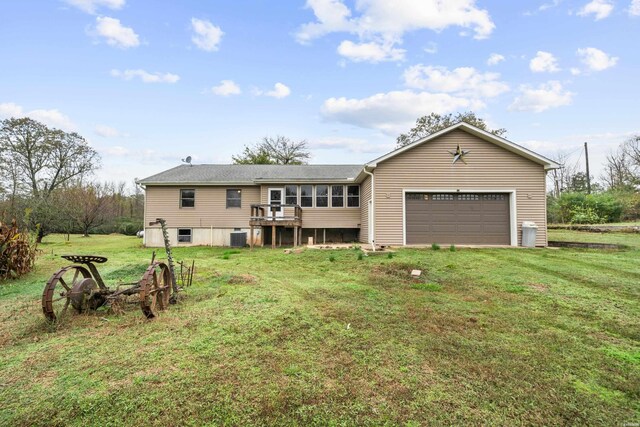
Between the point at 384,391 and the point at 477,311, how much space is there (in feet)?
9.20

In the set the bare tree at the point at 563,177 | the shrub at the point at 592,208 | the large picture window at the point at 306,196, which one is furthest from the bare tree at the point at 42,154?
the bare tree at the point at 563,177

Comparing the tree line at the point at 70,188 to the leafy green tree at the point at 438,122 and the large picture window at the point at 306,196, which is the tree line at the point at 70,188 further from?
the large picture window at the point at 306,196

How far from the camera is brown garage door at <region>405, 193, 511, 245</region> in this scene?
40.3ft

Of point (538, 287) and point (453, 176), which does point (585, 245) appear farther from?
point (538, 287)

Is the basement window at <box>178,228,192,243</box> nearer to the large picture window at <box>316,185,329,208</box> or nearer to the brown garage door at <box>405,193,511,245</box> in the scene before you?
the large picture window at <box>316,185,329,208</box>

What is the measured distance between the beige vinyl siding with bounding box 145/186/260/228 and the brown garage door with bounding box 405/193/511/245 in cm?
819

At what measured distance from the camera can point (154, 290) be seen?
4242mm

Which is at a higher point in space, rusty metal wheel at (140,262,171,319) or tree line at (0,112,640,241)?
tree line at (0,112,640,241)

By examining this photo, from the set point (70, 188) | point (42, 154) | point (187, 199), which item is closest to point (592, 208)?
point (187, 199)

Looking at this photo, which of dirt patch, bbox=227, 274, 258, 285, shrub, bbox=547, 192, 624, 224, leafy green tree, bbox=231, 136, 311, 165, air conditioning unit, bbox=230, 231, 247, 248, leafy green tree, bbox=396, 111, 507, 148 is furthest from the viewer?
leafy green tree, bbox=231, 136, 311, 165

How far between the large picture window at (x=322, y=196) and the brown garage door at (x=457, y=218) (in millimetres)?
4515

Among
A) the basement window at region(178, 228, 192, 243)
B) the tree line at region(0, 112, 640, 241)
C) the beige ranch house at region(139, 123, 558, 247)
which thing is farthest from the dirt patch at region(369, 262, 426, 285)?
the tree line at region(0, 112, 640, 241)

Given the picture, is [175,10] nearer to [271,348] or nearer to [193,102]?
[193,102]

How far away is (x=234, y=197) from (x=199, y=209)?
1929mm
